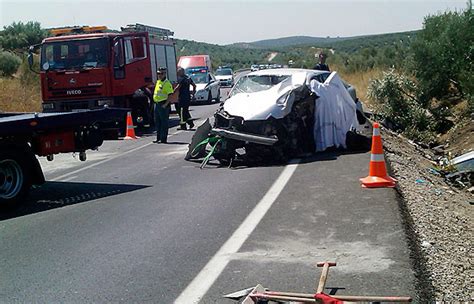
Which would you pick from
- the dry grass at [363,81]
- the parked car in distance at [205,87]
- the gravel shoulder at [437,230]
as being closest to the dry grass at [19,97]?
the parked car in distance at [205,87]

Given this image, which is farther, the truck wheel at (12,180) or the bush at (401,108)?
the bush at (401,108)

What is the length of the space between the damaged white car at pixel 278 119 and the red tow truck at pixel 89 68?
5.78 metres

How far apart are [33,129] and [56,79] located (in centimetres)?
952

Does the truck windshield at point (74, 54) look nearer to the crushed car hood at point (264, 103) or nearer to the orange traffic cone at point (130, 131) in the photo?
the orange traffic cone at point (130, 131)

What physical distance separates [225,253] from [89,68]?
13.0 metres

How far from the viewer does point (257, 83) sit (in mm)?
13688

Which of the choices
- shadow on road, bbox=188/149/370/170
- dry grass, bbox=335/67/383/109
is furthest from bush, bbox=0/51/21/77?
shadow on road, bbox=188/149/370/170

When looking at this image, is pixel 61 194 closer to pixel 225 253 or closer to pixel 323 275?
pixel 225 253

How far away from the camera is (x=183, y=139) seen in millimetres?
17297

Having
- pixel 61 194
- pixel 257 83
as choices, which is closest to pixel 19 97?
pixel 257 83

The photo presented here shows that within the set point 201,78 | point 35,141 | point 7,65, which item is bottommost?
point 35,141

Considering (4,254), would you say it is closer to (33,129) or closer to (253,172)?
(33,129)

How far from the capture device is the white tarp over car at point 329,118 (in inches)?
510

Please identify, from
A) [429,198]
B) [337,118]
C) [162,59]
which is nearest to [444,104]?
[162,59]
